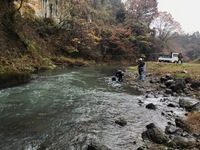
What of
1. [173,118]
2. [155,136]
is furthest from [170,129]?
[173,118]

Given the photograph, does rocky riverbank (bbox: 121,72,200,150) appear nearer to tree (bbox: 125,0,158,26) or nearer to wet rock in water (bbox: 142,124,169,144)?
wet rock in water (bbox: 142,124,169,144)

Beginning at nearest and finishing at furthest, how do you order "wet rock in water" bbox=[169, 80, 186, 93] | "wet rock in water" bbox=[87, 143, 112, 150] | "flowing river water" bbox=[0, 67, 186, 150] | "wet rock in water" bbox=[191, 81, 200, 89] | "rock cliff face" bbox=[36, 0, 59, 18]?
"wet rock in water" bbox=[87, 143, 112, 150] → "flowing river water" bbox=[0, 67, 186, 150] → "wet rock in water" bbox=[169, 80, 186, 93] → "wet rock in water" bbox=[191, 81, 200, 89] → "rock cliff face" bbox=[36, 0, 59, 18]

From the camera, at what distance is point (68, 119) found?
777 cm

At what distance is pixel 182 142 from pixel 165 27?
4690 cm

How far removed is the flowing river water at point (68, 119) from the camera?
19.3 feet

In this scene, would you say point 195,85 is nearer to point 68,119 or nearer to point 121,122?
point 121,122

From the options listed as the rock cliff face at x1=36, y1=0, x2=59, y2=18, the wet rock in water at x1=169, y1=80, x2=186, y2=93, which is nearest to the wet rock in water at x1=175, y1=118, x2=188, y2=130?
the wet rock in water at x1=169, y1=80, x2=186, y2=93

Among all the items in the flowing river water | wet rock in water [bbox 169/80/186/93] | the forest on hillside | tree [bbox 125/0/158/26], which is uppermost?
tree [bbox 125/0/158/26]

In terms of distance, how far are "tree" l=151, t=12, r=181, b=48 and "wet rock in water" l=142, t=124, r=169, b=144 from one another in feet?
149

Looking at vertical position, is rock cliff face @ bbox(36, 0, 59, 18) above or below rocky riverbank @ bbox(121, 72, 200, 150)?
above

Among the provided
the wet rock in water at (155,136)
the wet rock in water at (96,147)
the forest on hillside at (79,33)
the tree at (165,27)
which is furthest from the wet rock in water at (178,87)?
the tree at (165,27)

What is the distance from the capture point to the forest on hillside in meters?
18.1

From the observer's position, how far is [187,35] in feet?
237

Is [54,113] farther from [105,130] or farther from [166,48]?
[166,48]
